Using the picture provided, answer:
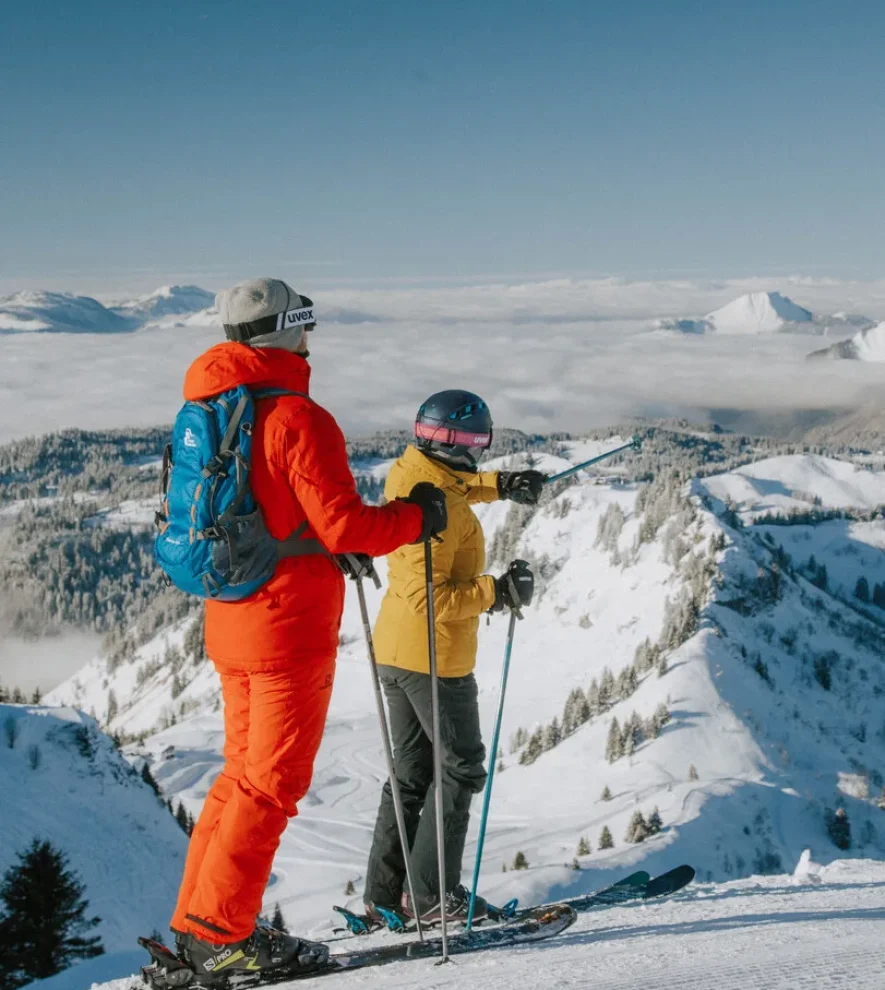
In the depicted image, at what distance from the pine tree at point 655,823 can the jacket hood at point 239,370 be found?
88.5 m

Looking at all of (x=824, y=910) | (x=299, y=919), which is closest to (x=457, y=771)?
(x=824, y=910)

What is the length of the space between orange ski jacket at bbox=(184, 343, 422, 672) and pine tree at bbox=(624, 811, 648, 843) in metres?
86.2

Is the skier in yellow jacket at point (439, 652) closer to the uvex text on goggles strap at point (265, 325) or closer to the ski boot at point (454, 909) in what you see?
the ski boot at point (454, 909)

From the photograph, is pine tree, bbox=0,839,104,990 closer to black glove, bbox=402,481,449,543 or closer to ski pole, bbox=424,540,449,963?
ski pole, bbox=424,540,449,963

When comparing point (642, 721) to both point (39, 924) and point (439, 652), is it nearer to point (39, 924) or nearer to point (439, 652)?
point (39, 924)

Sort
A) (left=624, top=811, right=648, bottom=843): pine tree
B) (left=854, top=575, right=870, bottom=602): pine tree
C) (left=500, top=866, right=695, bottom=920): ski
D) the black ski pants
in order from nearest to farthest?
the black ski pants
(left=500, top=866, right=695, bottom=920): ski
(left=624, top=811, right=648, bottom=843): pine tree
(left=854, top=575, right=870, bottom=602): pine tree

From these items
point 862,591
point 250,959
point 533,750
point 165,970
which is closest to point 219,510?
point 250,959

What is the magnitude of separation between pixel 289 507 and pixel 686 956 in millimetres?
3571

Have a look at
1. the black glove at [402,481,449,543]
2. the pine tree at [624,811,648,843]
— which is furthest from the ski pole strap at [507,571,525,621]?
the pine tree at [624,811,648,843]

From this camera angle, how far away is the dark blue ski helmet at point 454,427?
640cm

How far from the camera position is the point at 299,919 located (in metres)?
69.3

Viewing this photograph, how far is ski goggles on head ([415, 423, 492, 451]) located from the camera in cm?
639

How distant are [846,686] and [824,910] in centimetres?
13286

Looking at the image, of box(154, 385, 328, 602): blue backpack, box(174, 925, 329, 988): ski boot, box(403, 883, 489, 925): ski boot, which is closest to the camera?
box(154, 385, 328, 602): blue backpack
